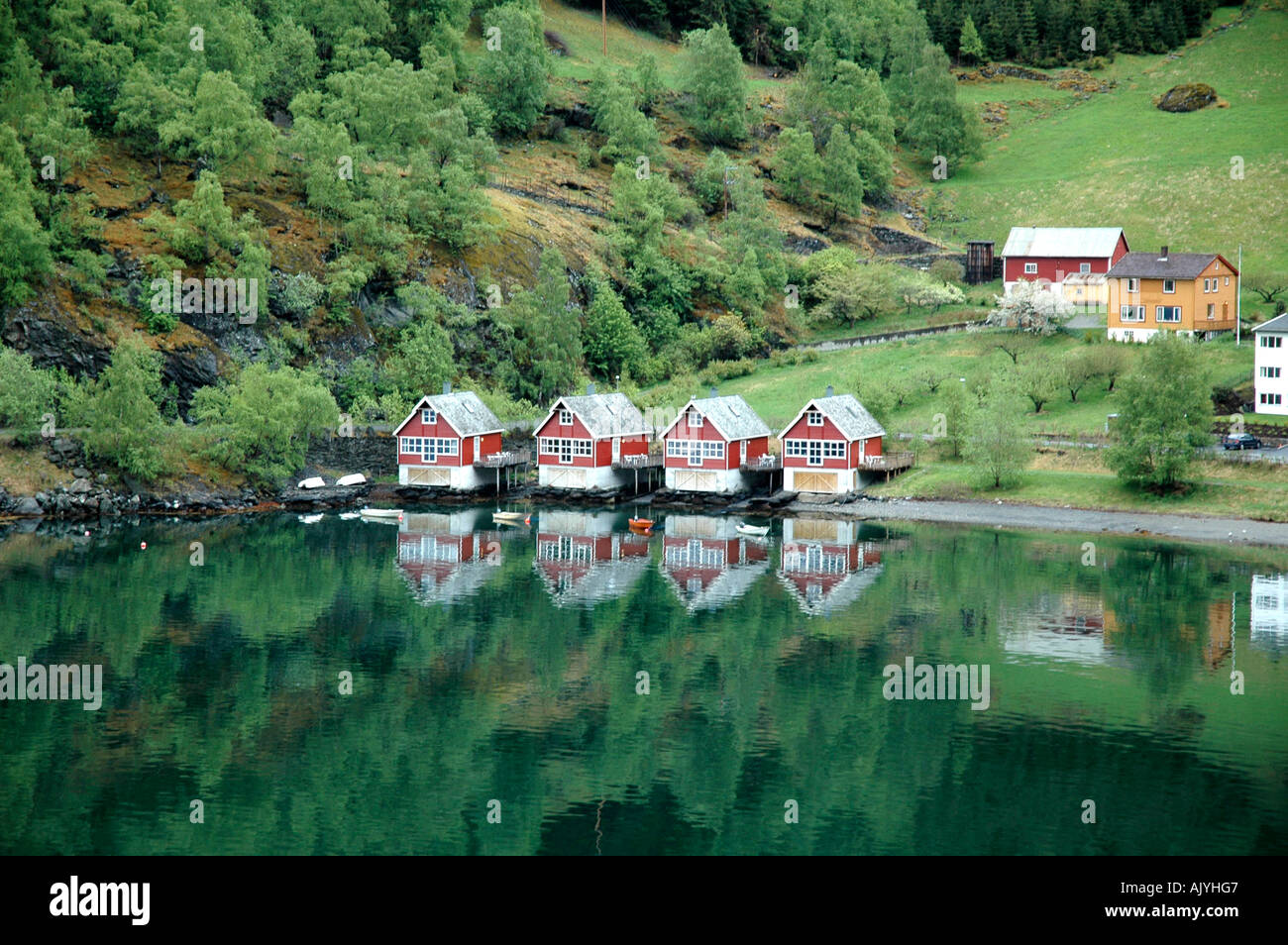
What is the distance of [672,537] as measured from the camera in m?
80.2

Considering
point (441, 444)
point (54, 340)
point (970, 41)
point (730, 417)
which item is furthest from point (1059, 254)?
point (54, 340)

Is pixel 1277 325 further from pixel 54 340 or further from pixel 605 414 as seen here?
pixel 54 340

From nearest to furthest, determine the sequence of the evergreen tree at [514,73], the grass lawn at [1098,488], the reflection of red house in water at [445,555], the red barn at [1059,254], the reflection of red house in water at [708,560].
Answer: the reflection of red house in water at [708,560], the reflection of red house in water at [445,555], the grass lawn at [1098,488], the red barn at [1059,254], the evergreen tree at [514,73]

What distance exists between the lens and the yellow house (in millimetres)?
101938

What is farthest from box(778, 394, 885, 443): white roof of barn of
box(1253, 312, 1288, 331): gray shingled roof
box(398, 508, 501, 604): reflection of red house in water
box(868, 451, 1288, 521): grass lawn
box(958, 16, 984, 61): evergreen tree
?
box(958, 16, 984, 61): evergreen tree

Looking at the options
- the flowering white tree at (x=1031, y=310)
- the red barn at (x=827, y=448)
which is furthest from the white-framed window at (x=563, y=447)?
the flowering white tree at (x=1031, y=310)

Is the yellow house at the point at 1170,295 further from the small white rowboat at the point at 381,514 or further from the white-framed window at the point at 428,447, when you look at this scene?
the small white rowboat at the point at 381,514

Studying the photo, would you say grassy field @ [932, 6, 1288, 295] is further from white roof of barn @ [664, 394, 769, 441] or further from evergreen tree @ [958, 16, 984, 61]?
white roof of barn @ [664, 394, 769, 441]

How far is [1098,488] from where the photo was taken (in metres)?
82.6

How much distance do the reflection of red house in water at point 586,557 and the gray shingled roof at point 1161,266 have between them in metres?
42.7

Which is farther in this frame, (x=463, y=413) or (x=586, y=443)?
(x=463, y=413)

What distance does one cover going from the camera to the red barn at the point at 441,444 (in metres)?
93.1

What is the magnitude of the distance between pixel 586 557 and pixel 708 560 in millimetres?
6370
